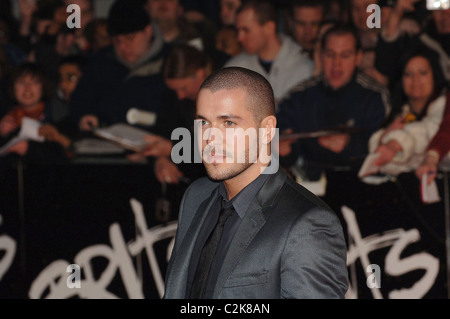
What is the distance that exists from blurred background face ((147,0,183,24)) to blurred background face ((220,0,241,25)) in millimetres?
457

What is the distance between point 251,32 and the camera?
6.49 meters

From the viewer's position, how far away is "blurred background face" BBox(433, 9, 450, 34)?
6.32 m

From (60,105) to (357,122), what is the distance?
2959 millimetres

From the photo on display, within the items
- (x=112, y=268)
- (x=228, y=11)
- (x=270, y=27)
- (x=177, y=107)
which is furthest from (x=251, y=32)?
(x=112, y=268)

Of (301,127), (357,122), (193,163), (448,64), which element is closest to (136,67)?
(193,163)

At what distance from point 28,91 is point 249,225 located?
4911 mm

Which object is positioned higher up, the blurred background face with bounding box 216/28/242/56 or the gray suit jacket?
the blurred background face with bounding box 216/28/242/56

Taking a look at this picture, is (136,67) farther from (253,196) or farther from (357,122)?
(253,196)

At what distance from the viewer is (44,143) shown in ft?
22.0

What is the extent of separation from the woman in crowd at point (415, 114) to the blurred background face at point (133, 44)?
96.0 inches

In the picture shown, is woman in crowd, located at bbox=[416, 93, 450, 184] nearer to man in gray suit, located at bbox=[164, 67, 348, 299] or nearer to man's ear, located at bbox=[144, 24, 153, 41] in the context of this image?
man's ear, located at bbox=[144, 24, 153, 41]

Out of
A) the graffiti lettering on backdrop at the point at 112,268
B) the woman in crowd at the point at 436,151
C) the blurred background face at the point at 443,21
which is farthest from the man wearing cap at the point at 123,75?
the blurred background face at the point at 443,21

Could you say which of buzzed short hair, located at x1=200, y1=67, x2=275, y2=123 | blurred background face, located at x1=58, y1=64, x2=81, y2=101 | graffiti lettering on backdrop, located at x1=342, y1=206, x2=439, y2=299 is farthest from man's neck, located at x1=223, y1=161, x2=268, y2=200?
blurred background face, located at x1=58, y1=64, x2=81, y2=101

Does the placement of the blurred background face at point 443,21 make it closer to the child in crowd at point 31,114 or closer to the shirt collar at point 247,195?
the child in crowd at point 31,114
